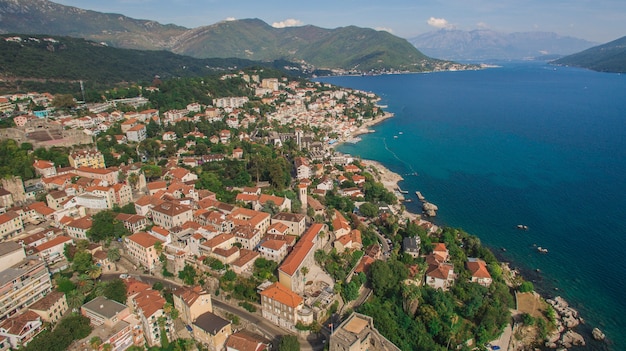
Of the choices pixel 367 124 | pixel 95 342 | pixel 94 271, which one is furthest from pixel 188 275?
pixel 367 124

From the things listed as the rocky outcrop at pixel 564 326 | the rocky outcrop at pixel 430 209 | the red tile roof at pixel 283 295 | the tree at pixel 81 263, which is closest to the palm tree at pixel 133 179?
the tree at pixel 81 263

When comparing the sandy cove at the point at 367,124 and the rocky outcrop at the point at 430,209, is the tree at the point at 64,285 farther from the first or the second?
the sandy cove at the point at 367,124

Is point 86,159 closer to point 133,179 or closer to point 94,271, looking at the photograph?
point 133,179

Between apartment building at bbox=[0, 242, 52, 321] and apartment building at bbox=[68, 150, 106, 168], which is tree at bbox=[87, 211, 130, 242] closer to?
apartment building at bbox=[0, 242, 52, 321]

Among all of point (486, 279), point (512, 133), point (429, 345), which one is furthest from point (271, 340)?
point (512, 133)

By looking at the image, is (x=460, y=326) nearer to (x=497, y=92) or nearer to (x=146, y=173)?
(x=146, y=173)

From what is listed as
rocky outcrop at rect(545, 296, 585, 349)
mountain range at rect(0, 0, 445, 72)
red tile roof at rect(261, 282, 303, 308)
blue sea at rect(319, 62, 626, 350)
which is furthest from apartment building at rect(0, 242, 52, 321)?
mountain range at rect(0, 0, 445, 72)

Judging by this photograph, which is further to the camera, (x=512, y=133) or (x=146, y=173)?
(x=512, y=133)
